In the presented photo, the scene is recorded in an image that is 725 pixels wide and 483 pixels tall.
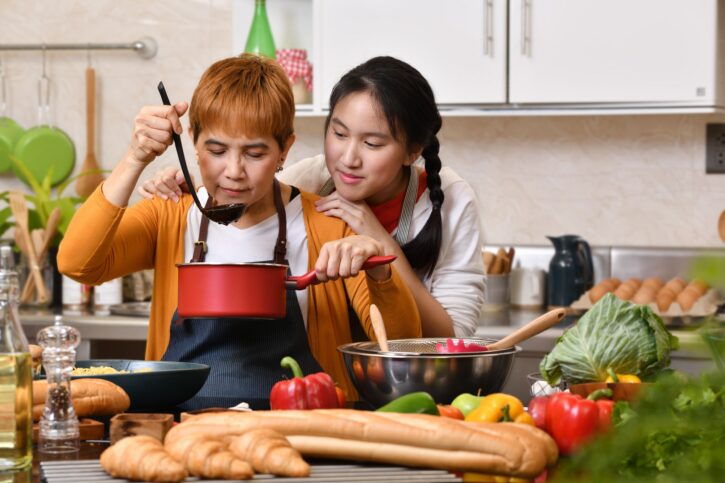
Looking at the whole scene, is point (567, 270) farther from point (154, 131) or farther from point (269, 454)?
point (269, 454)

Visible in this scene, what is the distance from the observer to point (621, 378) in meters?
1.41

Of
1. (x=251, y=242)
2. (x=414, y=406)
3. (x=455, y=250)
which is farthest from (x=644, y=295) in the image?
(x=414, y=406)

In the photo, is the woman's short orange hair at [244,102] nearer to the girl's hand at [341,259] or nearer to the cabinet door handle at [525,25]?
the girl's hand at [341,259]

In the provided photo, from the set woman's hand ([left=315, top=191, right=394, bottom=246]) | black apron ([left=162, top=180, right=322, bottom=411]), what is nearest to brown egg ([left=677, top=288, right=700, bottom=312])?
woman's hand ([left=315, top=191, right=394, bottom=246])

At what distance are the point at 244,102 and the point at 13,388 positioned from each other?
0.73 m

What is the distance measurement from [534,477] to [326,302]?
2.74 feet

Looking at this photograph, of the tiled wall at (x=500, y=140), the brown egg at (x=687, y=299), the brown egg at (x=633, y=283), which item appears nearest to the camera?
the brown egg at (x=687, y=299)

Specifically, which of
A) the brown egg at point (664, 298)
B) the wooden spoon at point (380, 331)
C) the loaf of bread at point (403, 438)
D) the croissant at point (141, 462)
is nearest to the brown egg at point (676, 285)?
the brown egg at point (664, 298)

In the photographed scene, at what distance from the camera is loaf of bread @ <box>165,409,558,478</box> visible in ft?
3.35

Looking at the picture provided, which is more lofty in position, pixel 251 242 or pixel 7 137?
pixel 7 137

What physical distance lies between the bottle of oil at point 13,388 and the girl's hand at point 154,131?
1.72 feet

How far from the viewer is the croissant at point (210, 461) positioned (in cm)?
97

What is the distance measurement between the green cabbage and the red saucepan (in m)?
0.38

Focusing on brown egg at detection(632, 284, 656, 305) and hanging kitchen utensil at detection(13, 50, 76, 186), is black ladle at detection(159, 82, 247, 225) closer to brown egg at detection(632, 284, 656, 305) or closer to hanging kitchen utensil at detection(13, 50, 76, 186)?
brown egg at detection(632, 284, 656, 305)
